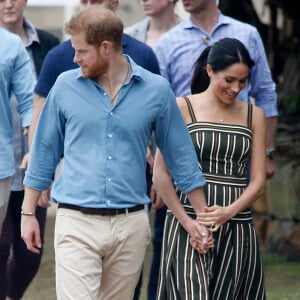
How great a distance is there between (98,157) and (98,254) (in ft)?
1.51

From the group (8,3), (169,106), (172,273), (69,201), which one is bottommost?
(172,273)

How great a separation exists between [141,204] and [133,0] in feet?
44.4

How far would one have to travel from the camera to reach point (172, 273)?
22.1ft

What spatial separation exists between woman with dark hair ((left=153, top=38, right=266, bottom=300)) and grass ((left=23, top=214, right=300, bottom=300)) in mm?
2864

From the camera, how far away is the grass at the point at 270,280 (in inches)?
396

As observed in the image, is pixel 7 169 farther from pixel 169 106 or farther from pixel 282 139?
pixel 282 139

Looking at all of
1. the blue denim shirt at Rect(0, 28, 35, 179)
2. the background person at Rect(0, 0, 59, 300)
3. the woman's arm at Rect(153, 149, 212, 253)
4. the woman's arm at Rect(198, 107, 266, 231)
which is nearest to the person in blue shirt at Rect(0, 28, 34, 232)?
the blue denim shirt at Rect(0, 28, 35, 179)

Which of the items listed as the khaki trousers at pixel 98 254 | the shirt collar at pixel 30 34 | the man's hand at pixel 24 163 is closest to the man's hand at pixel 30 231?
the khaki trousers at pixel 98 254

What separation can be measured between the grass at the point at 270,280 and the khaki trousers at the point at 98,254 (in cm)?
354

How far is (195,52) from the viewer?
319 inches

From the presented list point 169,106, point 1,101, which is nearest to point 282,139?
point 1,101

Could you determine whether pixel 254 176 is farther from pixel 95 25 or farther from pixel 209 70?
pixel 95 25

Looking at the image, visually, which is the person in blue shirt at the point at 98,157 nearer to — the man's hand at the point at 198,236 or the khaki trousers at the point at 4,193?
the man's hand at the point at 198,236

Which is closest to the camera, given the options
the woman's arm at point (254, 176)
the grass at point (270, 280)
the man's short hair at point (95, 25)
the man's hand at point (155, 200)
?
the man's short hair at point (95, 25)
